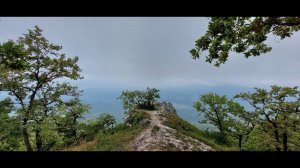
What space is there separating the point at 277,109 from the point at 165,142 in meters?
15.3

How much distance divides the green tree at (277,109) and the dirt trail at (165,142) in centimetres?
921

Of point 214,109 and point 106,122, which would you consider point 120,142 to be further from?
point 214,109

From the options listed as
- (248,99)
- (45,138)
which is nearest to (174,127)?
(248,99)

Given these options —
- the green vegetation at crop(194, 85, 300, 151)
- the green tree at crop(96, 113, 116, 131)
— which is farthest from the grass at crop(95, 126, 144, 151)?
the green vegetation at crop(194, 85, 300, 151)

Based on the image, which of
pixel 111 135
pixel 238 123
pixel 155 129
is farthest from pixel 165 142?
pixel 238 123

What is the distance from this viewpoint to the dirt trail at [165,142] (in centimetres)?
1952

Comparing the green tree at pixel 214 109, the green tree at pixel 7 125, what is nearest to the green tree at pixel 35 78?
the green tree at pixel 7 125

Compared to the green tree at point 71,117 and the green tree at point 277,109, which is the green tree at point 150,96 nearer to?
the green tree at point 71,117

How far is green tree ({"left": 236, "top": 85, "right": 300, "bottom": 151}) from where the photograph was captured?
1074 inches

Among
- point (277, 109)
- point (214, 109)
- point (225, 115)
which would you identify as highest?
point (277, 109)

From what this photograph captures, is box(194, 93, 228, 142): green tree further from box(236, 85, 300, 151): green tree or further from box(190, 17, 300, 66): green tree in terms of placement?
box(190, 17, 300, 66): green tree

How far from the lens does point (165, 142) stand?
20406 millimetres
